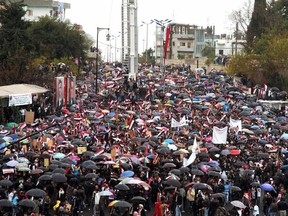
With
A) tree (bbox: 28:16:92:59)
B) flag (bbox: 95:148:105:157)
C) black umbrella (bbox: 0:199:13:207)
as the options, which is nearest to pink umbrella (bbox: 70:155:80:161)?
flag (bbox: 95:148:105:157)

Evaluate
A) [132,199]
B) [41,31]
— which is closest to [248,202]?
[132,199]

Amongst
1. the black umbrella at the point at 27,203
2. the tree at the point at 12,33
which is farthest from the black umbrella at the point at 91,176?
the tree at the point at 12,33

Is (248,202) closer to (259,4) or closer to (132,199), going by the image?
(132,199)

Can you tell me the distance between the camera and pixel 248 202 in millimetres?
19859

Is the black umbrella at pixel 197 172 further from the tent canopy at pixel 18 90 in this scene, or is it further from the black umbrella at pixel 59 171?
the tent canopy at pixel 18 90

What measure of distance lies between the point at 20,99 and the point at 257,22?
4486 cm

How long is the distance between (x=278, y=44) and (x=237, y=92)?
13904 mm

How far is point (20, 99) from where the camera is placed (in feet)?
125

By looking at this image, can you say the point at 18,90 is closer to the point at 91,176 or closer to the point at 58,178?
the point at 91,176

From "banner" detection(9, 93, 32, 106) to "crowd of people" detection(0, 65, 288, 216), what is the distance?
2.96 meters

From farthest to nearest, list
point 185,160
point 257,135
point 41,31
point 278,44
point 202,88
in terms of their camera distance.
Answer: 1. point 41,31
2. point 278,44
3. point 202,88
4. point 257,135
5. point 185,160

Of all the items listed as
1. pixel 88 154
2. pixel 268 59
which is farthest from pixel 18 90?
pixel 268 59

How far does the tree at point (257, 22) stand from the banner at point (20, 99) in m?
42.1

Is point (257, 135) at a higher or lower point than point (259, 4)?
lower
